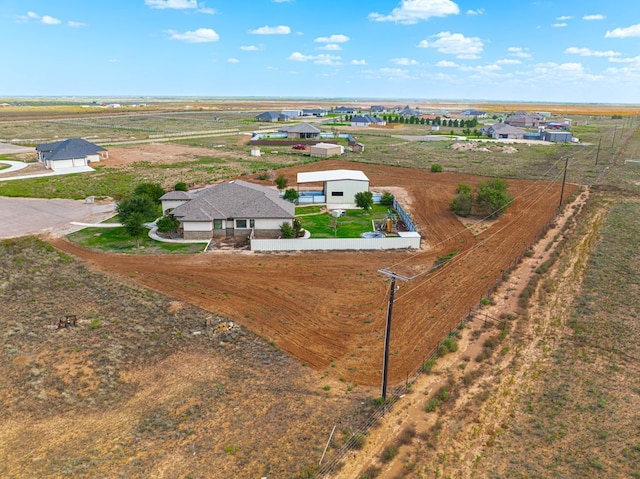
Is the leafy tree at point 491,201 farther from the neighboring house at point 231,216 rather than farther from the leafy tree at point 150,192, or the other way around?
the leafy tree at point 150,192

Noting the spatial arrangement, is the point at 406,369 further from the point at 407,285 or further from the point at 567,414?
the point at 407,285

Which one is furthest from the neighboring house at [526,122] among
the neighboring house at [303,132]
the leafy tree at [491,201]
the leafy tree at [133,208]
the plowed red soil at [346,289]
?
the leafy tree at [133,208]

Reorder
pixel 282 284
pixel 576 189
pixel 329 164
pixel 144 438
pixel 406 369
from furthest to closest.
Answer: pixel 329 164 < pixel 576 189 < pixel 282 284 < pixel 406 369 < pixel 144 438

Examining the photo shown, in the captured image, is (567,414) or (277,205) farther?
(277,205)

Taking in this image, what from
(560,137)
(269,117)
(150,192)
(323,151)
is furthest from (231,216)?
(269,117)

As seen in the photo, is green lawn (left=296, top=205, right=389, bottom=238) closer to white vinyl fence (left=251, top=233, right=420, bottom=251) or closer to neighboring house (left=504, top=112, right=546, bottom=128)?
white vinyl fence (left=251, top=233, right=420, bottom=251)

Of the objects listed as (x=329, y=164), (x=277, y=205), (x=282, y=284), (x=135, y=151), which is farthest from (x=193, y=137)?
(x=282, y=284)
